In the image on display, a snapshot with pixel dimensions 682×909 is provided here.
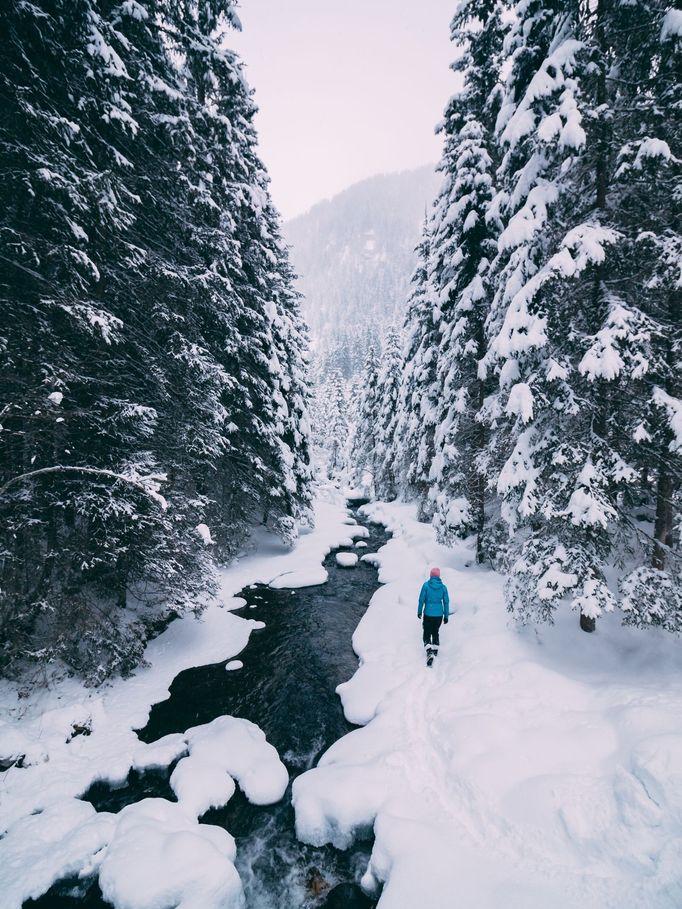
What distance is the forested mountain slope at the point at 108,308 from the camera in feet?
23.1

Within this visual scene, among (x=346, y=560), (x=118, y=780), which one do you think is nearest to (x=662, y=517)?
(x=118, y=780)

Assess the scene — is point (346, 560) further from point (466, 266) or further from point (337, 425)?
point (337, 425)

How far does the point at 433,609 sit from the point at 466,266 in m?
11.0

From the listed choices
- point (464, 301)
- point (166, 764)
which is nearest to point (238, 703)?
point (166, 764)

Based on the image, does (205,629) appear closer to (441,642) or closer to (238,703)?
(238,703)

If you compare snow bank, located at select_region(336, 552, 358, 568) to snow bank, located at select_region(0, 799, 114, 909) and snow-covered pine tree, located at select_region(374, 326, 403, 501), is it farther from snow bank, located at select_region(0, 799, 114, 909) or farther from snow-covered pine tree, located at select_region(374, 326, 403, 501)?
snow-covered pine tree, located at select_region(374, 326, 403, 501)

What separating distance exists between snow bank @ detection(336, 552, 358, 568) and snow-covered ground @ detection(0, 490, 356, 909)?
8.12 m

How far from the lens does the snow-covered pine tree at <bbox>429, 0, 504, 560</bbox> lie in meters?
12.0

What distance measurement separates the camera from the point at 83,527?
888cm

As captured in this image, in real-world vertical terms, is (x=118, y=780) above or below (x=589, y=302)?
below

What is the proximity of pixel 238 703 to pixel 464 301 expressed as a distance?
1261cm

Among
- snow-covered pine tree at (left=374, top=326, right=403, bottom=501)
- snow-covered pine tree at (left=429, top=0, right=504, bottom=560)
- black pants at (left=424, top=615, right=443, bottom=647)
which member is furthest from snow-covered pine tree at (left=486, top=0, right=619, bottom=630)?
snow-covered pine tree at (left=374, top=326, right=403, bottom=501)

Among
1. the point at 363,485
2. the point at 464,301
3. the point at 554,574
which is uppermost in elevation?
the point at 464,301

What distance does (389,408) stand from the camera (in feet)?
105
